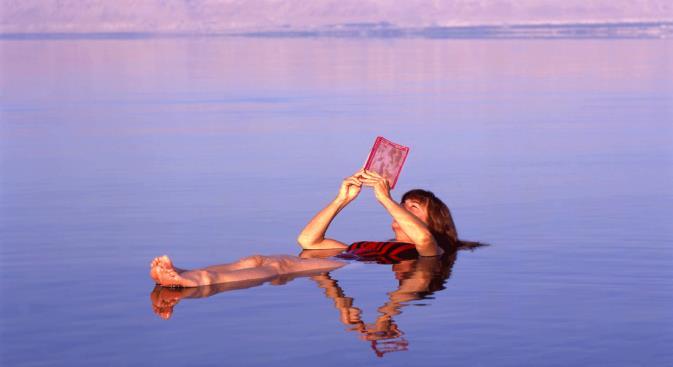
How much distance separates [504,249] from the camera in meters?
11.3

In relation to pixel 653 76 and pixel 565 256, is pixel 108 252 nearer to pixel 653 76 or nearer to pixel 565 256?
pixel 565 256

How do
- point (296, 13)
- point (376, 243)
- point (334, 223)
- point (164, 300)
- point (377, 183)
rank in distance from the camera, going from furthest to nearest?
point (296, 13)
point (334, 223)
point (376, 243)
point (377, 183)
point (164, 300)

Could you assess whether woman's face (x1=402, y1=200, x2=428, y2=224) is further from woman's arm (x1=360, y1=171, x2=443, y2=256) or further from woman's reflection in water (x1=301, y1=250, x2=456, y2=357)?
woman's reflection in water (x1=301, y1=250, x2=456, y2=357)

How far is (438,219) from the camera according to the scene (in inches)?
430

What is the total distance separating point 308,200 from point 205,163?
3.67 metres

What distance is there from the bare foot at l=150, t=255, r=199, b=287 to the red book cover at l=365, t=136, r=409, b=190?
199 centimetres

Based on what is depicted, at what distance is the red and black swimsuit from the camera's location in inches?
421

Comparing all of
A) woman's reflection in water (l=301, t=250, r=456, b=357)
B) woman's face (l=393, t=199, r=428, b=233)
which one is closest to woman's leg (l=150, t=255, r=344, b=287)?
woman's reflection in water (l=301, t=250, r=456, b=357)

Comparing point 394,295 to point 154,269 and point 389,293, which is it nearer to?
point 389,293

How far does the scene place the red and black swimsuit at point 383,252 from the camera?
Answer: 35.1 feet

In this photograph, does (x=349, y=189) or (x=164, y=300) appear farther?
(x=349, y=189)

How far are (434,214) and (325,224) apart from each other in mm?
876

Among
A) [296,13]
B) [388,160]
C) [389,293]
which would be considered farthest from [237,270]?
[296,13]

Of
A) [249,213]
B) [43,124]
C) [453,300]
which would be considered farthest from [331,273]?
[43,124]
